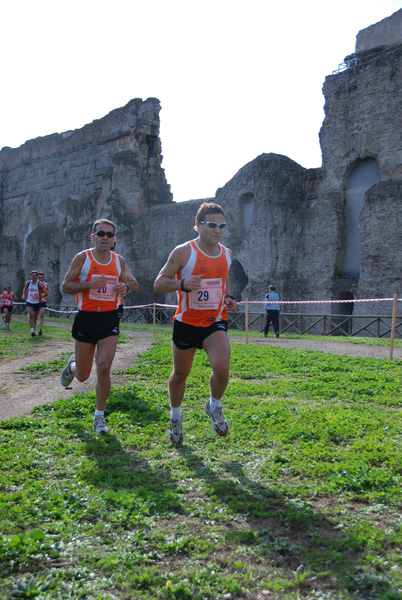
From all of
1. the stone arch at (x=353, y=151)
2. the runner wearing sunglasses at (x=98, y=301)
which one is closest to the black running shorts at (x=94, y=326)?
the runner wearing sunglasses at (x=98, y=301)

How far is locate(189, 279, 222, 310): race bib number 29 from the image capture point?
460 cm

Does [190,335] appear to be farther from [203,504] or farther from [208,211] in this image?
[203,504]

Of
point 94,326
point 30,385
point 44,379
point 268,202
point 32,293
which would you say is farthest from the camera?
point 268,202

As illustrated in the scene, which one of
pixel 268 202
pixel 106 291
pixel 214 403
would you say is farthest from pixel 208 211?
pixel 268 202

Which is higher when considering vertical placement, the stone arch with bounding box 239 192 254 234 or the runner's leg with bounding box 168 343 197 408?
the stone arch with bounding box 239 192 254 234

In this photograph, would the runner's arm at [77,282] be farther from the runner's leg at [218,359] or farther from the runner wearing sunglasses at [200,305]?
the runner's leg at [218,359]

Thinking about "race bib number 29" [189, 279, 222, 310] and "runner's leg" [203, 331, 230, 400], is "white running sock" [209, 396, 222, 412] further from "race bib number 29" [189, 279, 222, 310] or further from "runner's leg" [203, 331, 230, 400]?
"race bib number 29" [189, 279, 222, 310]

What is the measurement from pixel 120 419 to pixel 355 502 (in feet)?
8.80

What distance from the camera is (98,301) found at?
5461mm

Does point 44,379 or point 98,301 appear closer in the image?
point 98,301

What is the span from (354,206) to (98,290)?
1914 centimetres

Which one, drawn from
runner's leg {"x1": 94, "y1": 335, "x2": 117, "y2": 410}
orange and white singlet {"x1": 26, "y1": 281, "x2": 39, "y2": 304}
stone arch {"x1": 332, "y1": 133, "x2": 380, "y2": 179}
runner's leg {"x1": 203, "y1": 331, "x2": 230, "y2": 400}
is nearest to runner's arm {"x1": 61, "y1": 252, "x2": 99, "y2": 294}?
runner's leg {"x1": 94, "y1": 335, "x2": 117, "y2": 410}

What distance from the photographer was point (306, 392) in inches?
269

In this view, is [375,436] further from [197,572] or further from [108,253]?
[108,253]
